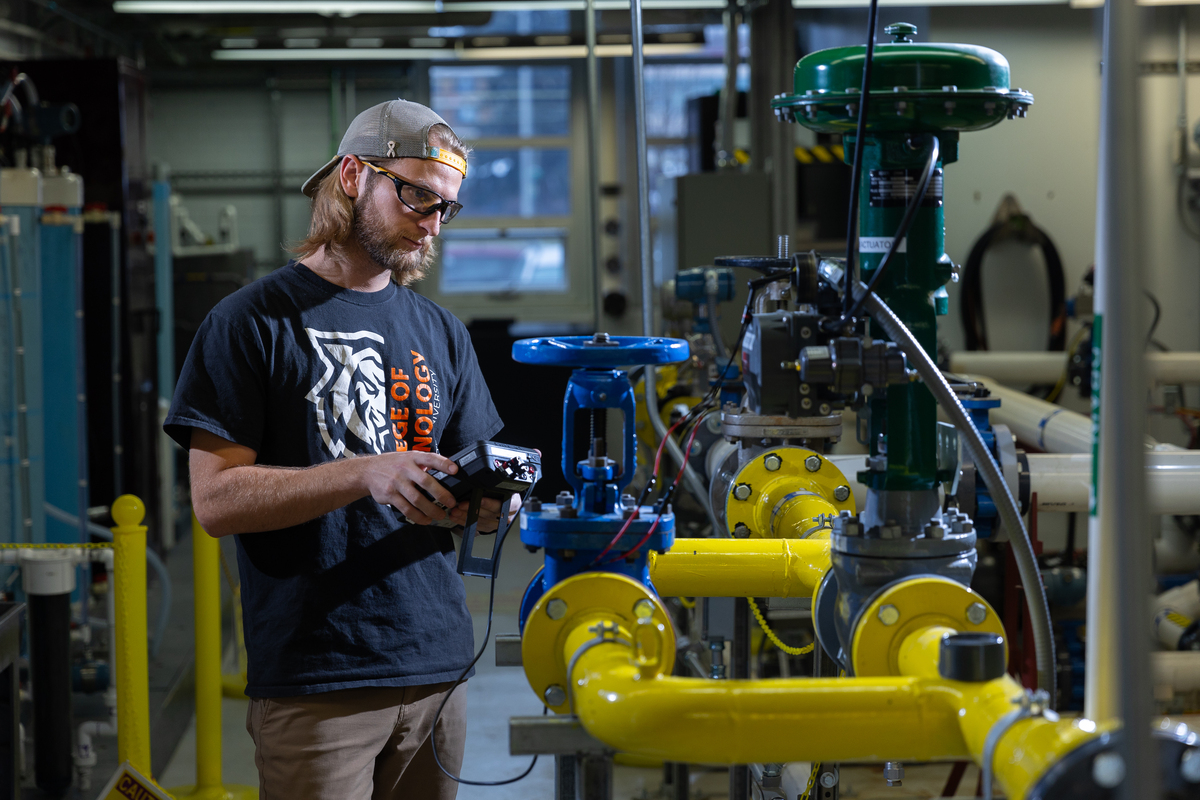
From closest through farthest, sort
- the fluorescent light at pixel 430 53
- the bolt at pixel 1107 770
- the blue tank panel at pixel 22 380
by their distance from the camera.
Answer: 1. the bolt at pixel 1107 770
2. the blue tank panel at pixel 22 380
3. the fluorescent light at pixel 430 53

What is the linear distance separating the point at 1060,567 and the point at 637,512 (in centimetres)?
272

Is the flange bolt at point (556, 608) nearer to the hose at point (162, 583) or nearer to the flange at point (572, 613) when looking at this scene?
the flange at point (572, 613)

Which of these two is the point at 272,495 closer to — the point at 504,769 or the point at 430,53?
the point at 504,769

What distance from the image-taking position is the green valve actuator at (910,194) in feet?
3.44

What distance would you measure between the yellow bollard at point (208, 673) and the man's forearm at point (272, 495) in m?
1.31

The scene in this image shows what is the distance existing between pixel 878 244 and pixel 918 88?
151 millimetres

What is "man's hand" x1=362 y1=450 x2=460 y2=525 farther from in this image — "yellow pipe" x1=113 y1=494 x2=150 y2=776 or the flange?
"yellow pipe" x1=113 y1=494 x2=150 y2=776

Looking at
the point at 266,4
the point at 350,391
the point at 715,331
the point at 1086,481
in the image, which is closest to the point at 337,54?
the point at 266,4

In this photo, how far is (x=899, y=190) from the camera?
1072 millimetres

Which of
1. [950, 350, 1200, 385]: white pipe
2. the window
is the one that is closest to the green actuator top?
[950, 350, 1200, 385]: white pipe

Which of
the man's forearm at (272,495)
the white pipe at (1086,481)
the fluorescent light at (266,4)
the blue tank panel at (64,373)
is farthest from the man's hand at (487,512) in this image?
the fluorescent light at (266,4)

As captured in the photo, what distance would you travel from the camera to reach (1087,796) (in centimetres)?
71

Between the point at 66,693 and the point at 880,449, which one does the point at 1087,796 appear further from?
the point at 66,693

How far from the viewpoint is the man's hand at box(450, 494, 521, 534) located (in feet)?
4.30
